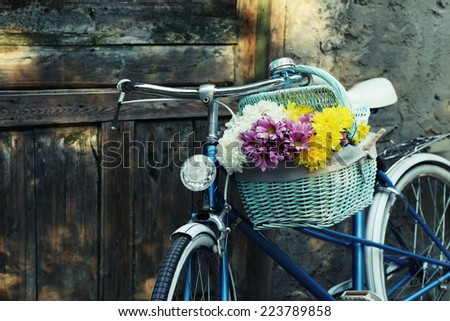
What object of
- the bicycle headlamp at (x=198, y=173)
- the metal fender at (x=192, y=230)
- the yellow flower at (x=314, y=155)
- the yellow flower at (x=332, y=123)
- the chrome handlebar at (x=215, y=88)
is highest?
the chrome handlebar at (x=215, y=88)

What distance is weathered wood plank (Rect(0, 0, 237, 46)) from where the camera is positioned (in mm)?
3432

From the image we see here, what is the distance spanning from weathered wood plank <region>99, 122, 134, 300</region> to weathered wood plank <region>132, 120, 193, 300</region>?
43 millimetres

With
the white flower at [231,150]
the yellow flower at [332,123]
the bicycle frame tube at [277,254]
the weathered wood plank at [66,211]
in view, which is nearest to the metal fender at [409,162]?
the bicycle frame tube at [277,254]

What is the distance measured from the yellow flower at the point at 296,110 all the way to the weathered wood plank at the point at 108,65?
0.99 metres

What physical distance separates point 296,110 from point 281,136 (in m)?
0.17

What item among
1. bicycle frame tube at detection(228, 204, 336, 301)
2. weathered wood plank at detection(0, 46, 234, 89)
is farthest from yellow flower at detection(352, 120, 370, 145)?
weathered wood plank at detection(0, 46, 234, 89)

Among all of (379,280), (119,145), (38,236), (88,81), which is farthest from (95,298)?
(379,280)

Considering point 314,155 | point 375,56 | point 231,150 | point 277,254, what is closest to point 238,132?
point 231,150

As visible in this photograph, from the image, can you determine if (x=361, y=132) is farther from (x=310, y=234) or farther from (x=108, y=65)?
(x=108, y=65)

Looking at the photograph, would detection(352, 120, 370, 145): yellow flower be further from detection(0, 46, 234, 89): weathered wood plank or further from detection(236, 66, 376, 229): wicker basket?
detection(0, 46, 234, 89): weathered wood plank

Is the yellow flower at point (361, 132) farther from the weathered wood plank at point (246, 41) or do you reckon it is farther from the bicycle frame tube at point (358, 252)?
the weathered wood plank at point (246, 41)

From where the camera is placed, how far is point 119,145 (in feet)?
12.1

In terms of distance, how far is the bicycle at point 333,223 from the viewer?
274cm
